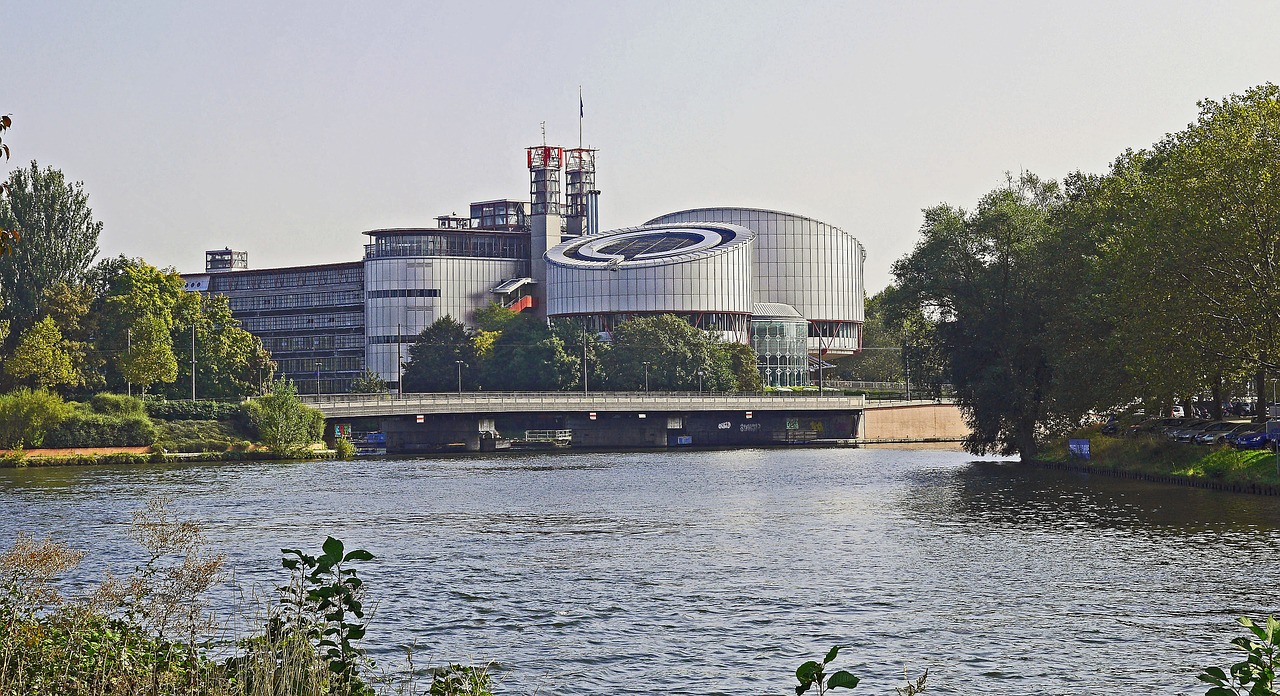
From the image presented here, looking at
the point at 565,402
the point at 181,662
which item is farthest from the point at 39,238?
the point at 181,662

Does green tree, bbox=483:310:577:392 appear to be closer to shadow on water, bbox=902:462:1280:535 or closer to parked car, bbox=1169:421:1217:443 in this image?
shadow on water, bbox=902:462:1280:535

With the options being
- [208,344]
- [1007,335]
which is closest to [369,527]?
[1007,335]

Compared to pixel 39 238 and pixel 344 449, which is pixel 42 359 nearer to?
pixel 39 238

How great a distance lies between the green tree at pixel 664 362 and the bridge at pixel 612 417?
6.26 m

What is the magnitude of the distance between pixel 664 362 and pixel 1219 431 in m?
97.1

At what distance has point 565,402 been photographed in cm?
15062

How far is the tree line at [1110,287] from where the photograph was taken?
63062mm

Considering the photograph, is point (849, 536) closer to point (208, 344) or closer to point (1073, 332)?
point (1073, 332)

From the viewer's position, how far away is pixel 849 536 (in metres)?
51.8

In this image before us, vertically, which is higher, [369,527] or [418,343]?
[418,343]

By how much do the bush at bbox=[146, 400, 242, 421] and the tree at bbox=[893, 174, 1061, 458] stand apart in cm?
5864

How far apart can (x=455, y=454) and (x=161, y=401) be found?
3182 cm

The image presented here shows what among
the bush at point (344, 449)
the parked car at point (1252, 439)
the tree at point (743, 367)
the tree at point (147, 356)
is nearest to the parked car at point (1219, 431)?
the parked car at point (1252, 439)

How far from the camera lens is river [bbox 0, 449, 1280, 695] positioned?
2805cm
